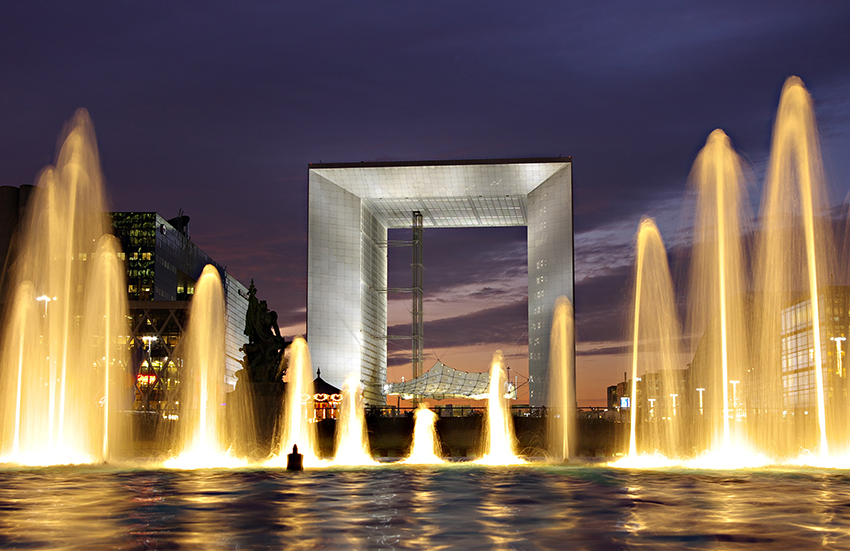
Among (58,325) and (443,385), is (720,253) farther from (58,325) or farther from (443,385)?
(443,385)

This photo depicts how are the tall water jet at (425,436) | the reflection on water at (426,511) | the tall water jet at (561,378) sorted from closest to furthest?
1. the reflection on water at (426,511)
2. the tall water jet at (561,378)
3. the tall water jet at (425,436)

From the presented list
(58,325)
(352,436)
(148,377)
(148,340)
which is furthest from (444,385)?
(58,325)

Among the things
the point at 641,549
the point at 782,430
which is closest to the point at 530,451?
the point at 782,430

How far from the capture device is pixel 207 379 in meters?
34.7

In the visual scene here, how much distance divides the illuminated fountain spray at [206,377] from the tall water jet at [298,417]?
2.61 meters

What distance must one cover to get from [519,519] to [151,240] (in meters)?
116

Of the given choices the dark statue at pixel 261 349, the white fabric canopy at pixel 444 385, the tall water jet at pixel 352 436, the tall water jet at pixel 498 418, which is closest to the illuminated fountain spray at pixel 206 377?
the dark statue at pixel 261 349

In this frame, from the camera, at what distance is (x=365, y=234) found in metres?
80.8

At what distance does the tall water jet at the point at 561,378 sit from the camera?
48.1 metres

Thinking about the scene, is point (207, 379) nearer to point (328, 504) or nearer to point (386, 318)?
point (328, 504)

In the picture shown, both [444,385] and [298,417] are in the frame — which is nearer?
[298,417]

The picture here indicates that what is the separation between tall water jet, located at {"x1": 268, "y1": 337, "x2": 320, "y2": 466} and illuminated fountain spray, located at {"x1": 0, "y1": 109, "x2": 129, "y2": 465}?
23.4ft

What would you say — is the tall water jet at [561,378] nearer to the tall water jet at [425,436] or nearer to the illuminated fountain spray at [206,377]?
the tall water jet at [425,436]

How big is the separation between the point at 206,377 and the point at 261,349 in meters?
3.76
